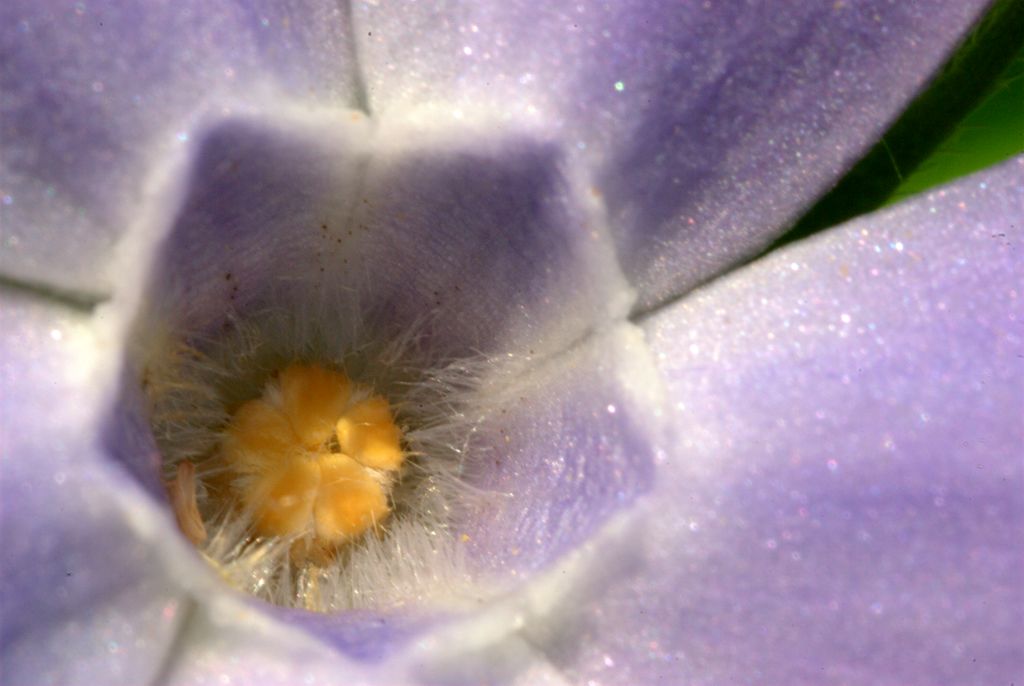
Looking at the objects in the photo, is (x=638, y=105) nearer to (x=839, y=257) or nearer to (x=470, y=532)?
(x=839, y=257)

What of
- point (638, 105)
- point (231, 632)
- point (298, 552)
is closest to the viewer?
point (231, 632)

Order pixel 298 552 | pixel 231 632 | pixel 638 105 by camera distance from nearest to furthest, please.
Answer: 1. pixel 231 632
2. pixel 638 105
3. pixel 298 552

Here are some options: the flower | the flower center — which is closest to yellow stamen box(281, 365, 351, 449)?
the flower center

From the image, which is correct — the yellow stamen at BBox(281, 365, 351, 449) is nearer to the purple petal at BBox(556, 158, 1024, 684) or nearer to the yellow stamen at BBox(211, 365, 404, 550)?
the yellow stamen at BBox(211, 365, 404, 550)

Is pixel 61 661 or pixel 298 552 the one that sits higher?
pixel 61 661

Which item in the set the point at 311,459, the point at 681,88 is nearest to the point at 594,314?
the point at 681,88

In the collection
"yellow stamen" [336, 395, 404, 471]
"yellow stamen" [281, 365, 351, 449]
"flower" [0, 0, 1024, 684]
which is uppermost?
"flower" [0, 0, 1024, 684]

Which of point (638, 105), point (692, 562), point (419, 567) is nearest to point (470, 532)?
point (419, 567)
